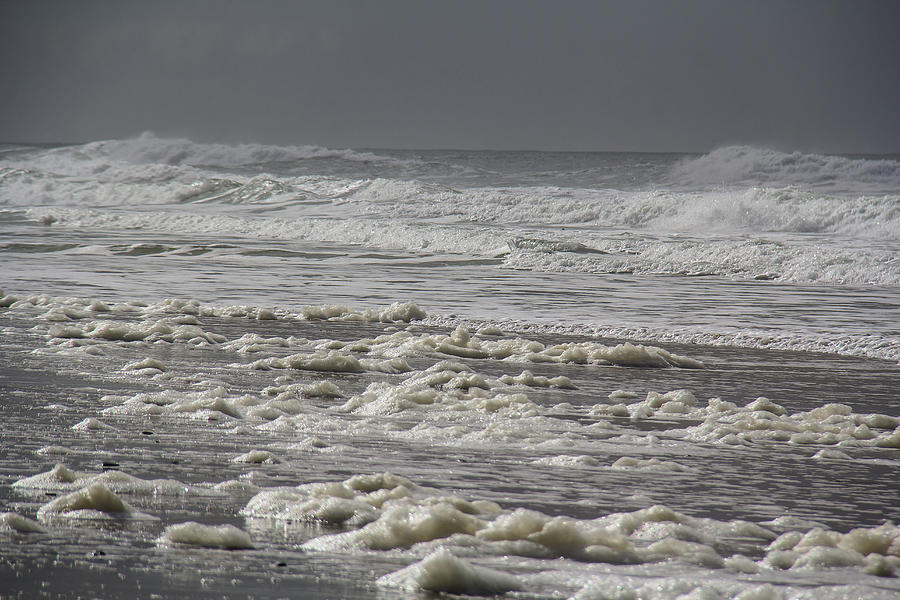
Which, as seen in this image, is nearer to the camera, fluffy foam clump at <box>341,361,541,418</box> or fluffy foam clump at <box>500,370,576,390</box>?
fluffy foam clump at <box>341,361,541,418</box>

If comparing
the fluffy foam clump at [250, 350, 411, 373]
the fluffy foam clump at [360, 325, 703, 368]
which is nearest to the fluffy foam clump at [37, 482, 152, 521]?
the fluffy foam clump at [250, 350, 411, 373]

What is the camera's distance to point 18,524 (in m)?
2.89

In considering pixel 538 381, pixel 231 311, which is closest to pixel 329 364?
pixel 538 381

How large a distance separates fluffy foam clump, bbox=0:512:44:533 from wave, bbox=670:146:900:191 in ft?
117

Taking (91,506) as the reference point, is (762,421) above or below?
above

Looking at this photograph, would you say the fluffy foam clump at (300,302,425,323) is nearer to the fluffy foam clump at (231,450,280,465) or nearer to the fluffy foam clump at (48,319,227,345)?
the fluffy foam clump at (48,319,227,345)

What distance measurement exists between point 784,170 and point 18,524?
130ft

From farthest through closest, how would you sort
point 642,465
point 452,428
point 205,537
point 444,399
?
1. point 444,399
2. point 452,428
3. point 642,465
4. point 205,537

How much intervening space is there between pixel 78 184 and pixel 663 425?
41.1 metres

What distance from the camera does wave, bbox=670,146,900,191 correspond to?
3700cm

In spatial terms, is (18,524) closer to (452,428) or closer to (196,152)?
(452,428)

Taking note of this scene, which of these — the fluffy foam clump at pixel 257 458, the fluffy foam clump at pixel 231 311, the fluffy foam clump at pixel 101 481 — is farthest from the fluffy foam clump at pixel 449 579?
the fluffy foam clump at pixel 231 311

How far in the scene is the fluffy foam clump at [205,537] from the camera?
9.29 feet

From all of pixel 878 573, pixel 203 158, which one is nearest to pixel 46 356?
pixel 878 573
